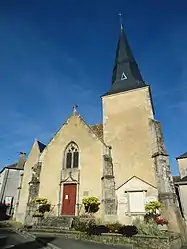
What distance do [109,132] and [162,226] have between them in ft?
29.5

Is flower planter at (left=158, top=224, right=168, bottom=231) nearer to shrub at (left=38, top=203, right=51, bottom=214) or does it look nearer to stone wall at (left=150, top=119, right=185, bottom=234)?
stone wall at (left=150, top=119, right=185, bottom=234)

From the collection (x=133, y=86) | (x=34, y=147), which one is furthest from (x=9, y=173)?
(x=133, y=86)

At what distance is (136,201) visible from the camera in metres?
14.4

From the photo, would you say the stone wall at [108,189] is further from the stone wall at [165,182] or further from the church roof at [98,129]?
the church roof at [98,129]

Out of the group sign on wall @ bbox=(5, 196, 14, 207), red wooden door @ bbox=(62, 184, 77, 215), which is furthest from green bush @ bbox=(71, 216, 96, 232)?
sign on wall @ bbox=(5, 196, 14, 207)

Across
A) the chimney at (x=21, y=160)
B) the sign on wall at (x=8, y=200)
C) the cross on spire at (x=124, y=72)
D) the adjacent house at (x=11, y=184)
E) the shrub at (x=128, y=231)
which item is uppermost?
the cross on spire at (x=124, y=72)

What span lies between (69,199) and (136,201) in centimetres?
543

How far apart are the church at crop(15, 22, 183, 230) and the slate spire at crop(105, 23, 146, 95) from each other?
0.25 meters

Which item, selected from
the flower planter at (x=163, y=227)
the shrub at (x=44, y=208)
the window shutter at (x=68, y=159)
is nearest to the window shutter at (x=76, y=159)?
the window shutter at (x=68, y=159)

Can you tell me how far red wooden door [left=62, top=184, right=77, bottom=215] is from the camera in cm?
1543

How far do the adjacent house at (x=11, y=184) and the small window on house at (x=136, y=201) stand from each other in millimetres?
17029

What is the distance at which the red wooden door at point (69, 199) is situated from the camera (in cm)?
Answer: 1543

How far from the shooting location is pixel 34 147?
2191 centimetres

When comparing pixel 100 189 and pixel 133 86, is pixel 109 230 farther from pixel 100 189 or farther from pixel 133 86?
pixel 133 86
